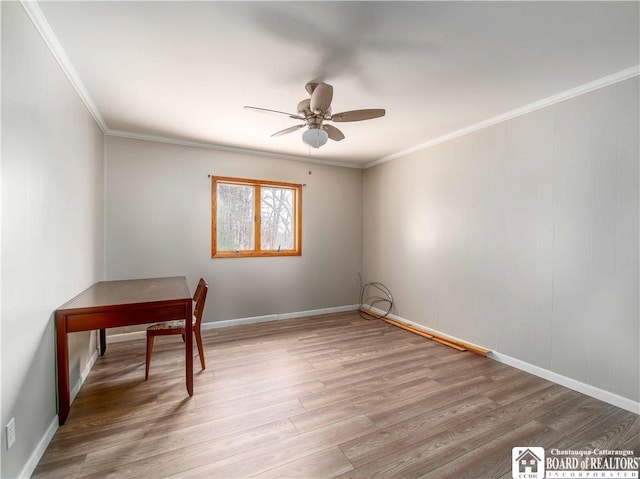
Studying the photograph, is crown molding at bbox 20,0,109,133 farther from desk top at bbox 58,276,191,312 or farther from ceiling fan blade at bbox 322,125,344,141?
Answer: ceiling fan blade at bbox 322,125,344,141

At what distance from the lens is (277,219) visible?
4406 millimetres

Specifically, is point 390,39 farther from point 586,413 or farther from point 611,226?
point 586,413

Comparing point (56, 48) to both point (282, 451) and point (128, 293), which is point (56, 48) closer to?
point (128, 293)

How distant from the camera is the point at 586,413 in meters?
2.06

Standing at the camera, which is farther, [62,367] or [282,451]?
[62,367]

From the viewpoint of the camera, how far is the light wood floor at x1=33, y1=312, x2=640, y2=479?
160 centimetres

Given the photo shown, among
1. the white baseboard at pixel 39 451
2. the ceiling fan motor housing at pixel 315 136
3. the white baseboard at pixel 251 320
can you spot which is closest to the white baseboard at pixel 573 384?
the white baseboard at pixel 251 320

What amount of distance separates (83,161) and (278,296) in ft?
9.16

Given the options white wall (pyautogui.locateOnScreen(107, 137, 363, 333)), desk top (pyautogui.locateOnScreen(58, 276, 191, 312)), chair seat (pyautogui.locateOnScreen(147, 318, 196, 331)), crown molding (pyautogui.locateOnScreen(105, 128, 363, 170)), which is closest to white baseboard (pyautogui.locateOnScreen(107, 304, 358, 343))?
white wall (pyautogui.locateOnScreen(107, 137, 363, 333))

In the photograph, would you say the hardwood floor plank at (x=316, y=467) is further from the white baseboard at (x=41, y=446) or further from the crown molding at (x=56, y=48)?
the crown molding at (x=56, y=48)

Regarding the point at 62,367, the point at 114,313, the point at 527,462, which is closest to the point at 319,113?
the point at 114,313

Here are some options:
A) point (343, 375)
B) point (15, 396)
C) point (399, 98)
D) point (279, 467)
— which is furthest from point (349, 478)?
point (399, 98)

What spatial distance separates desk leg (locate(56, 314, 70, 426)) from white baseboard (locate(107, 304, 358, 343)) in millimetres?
1656

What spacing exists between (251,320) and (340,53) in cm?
345
